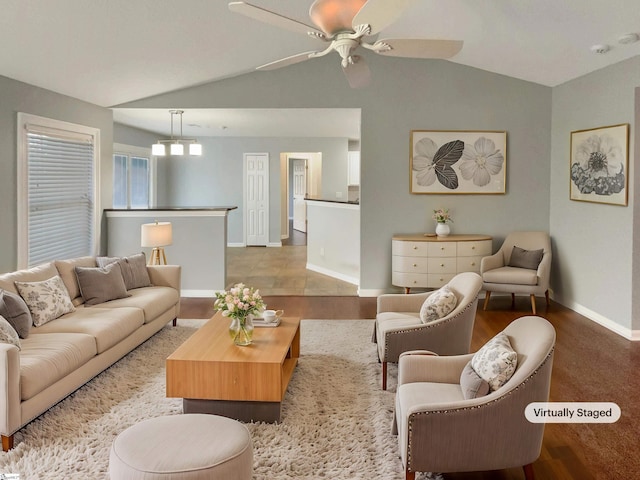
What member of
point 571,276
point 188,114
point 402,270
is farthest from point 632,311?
point 188,114

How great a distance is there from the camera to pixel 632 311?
5215 millimetres

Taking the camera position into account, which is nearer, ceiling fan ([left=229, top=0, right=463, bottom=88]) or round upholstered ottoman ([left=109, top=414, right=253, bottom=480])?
round upholstered ottoman ([left=109, top=414, right=253, bottom=480])

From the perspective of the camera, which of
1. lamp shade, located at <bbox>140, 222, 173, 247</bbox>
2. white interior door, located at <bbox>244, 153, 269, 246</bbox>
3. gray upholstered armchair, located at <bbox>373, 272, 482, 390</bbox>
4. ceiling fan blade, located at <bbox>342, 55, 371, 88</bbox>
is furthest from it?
white interior door, located at <bbox>244, 153, 269, 246</bbox>

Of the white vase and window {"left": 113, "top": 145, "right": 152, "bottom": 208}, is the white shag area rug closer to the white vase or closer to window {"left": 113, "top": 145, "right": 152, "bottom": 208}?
the white vase

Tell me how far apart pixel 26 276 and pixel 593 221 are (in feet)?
17.1

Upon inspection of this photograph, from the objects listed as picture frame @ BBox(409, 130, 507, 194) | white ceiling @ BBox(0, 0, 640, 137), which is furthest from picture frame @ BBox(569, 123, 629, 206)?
picture frame @ BBox(409, 130, 507, 194)

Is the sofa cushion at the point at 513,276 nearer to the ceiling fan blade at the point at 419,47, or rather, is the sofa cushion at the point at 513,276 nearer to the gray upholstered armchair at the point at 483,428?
the ceiling fan blade at the point at 419,47

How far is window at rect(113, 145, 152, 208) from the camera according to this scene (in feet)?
31.2

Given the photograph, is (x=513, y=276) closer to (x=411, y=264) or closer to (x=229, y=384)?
(x=411, y=264)

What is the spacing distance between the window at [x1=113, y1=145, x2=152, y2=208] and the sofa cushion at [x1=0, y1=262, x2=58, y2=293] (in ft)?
16.6

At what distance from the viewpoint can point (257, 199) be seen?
11852 millimetres

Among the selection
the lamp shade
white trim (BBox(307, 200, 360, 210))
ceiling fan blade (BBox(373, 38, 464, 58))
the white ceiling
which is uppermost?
the white ceiling

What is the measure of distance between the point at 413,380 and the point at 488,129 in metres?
4.68

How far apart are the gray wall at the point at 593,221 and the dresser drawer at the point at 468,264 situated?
945 millimetres
